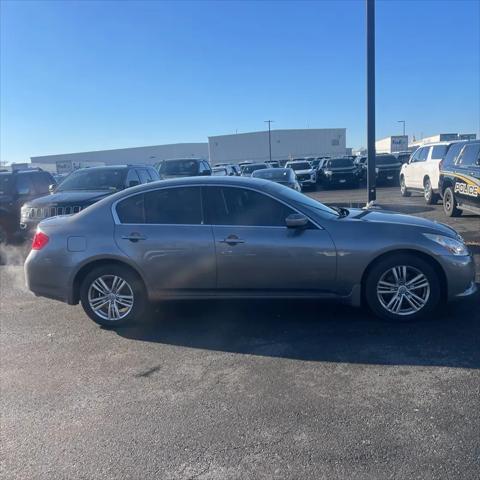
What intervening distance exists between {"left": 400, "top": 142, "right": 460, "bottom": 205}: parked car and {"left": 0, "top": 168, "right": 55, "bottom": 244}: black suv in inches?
448

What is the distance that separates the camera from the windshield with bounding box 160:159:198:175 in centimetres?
1688

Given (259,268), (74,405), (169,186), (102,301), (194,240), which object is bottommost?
(74,405)

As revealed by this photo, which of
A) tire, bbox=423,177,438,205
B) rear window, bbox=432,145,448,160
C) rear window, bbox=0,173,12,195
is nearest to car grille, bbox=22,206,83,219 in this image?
rear window, bbox=0,173,12,195

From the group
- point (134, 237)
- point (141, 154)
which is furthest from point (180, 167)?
point (141, 154)

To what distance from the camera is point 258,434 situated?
3234mm

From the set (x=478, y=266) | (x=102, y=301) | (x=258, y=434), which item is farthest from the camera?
(x=478, y=266)

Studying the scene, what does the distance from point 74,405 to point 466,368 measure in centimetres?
323

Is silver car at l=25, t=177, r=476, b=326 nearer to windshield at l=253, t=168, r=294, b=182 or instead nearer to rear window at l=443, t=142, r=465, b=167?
rear window at l=443, t=142, r=465, b=167

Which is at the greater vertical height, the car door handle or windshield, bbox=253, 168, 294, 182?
windshield, bbox=253, 168, 294, 182

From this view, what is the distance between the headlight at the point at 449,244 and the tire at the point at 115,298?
3.22 meters

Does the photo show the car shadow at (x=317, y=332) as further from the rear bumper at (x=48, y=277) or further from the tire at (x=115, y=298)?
the rear bumper at (x=48, y=277)

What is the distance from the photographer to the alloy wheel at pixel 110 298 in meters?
5.43

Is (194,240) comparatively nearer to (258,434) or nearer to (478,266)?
(258,434)

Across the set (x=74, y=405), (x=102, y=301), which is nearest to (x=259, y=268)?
(x=102, y=301)
